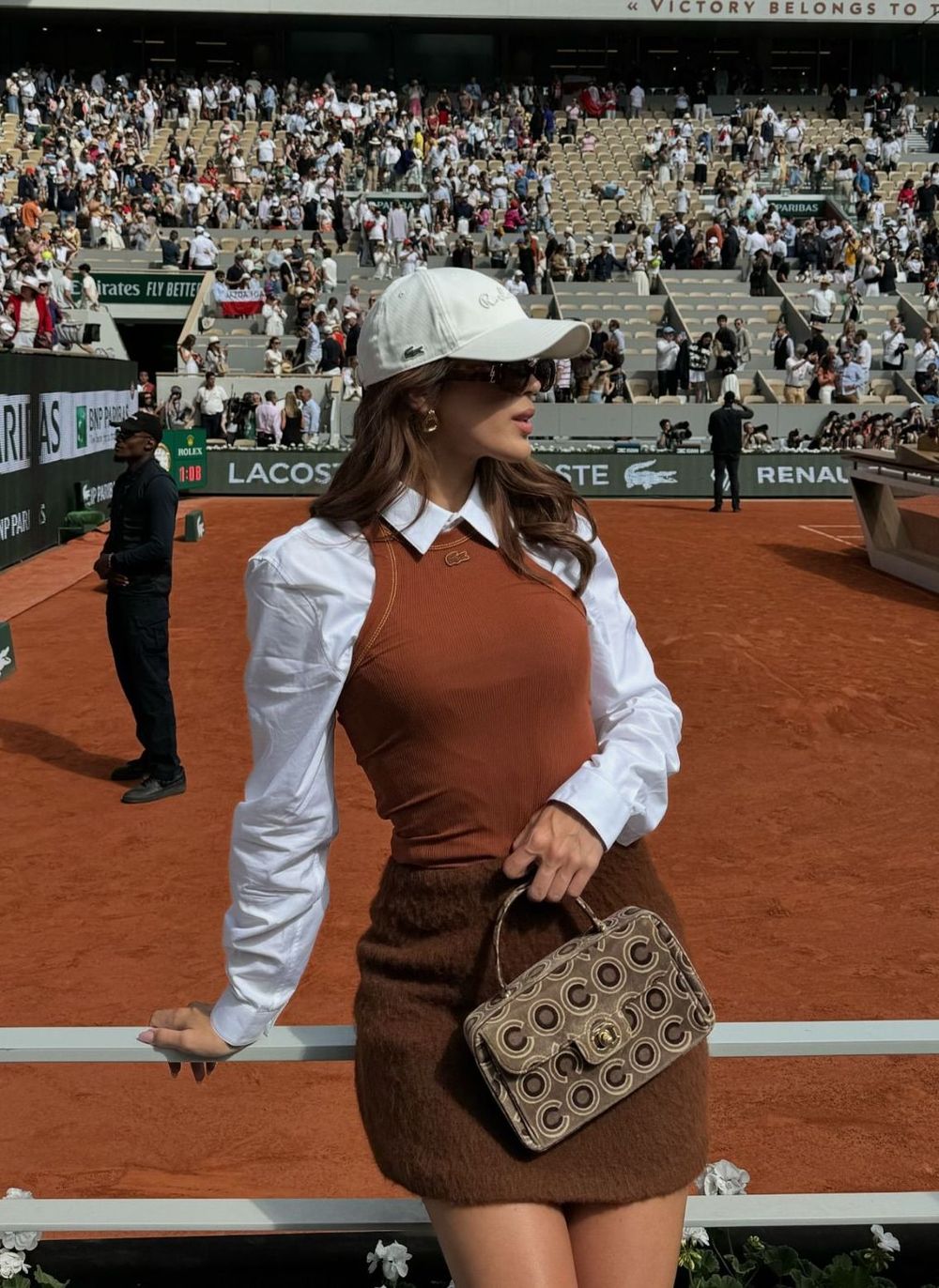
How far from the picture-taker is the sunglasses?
2.19 metres

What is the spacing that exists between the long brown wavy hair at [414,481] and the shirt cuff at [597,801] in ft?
1.09

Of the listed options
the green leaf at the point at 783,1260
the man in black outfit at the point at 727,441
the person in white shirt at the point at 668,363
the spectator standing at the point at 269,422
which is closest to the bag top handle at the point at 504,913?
the green leaf at the point at 783,1260

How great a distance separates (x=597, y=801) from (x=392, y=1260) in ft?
2.85

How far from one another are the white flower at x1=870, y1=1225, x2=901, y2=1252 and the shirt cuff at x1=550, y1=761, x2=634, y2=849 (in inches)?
34.4

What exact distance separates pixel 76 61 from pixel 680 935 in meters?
54.2

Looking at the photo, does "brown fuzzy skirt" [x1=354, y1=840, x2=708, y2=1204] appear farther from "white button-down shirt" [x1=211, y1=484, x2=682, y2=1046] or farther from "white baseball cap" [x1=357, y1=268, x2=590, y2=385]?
"white baseball cap" [x1=357, y1=268, x2=590, y2=385]

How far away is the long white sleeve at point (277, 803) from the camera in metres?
2.06

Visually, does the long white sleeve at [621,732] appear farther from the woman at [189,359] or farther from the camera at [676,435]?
the woman at [189,359]

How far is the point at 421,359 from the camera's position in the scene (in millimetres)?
2162

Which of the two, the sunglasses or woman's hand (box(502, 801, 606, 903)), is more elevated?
the sunglasses

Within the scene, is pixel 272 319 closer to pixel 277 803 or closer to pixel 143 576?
pixel 143 576

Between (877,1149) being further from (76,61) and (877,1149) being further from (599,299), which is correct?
(76,61)

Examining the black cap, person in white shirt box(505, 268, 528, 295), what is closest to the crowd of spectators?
person in white shirt box(505, 268, 528, 295)

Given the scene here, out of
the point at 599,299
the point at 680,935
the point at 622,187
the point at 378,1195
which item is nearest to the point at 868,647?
the point at 378,1195
